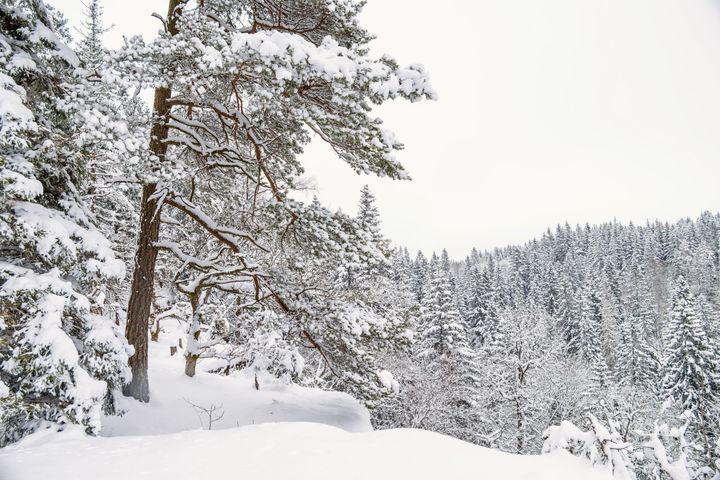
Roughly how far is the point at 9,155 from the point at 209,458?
3.94 metres

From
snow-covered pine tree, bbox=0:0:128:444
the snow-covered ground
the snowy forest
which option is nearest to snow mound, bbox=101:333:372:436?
the snowy forest

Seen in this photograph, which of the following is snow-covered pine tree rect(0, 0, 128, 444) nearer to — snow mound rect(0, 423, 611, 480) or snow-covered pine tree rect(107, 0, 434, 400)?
snow mound rect(0, 423, 611, 480)

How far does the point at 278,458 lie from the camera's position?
149 inches

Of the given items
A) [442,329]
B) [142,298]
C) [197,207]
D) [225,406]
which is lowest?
[225,406]

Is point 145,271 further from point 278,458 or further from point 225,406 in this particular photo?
point 278,458

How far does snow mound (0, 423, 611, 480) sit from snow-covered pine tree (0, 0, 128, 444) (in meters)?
0.41

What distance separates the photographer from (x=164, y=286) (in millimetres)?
16438

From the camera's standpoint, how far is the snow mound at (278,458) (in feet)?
11.3

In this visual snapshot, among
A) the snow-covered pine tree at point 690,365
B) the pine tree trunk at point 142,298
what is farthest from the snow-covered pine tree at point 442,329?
the pine tree trunk at point 142,298

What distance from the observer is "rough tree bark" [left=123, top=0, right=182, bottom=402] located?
679 cm

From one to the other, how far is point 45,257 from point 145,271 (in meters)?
2.57

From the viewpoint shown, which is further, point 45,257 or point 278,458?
point 45,257

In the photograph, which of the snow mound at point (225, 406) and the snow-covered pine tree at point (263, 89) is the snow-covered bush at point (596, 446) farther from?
the snow mound at point (225, 406)

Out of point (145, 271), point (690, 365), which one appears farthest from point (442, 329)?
point (145, 271)
